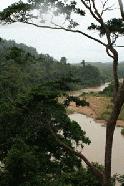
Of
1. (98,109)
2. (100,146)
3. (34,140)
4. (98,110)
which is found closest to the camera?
(34,140)

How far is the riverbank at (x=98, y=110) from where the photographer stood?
143 ft

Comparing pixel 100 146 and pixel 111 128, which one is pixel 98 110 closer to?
pixel 100 146

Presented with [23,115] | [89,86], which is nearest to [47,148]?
[23,115]

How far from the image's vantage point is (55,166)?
1549 cm

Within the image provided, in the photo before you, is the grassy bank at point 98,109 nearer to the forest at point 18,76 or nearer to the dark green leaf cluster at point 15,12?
the forest at point 18,76

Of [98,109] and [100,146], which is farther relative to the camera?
[98,109]

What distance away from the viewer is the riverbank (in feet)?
143

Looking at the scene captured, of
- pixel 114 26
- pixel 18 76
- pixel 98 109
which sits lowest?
pixel 98 109

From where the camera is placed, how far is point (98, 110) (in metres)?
49.8

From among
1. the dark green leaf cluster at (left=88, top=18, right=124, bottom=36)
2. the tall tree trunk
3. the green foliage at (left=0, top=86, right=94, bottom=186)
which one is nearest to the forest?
the green foliage at (left=0, top=86, right=94, bottom=186)

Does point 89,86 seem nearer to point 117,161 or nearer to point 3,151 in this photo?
point 117,161

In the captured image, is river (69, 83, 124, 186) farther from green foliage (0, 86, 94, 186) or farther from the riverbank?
green foliage (0, 86, 94, 186)

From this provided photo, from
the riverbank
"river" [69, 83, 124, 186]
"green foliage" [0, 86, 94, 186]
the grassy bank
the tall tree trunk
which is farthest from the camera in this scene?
→ the grassy bank

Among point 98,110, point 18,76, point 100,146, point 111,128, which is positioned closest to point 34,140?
point 111,128
